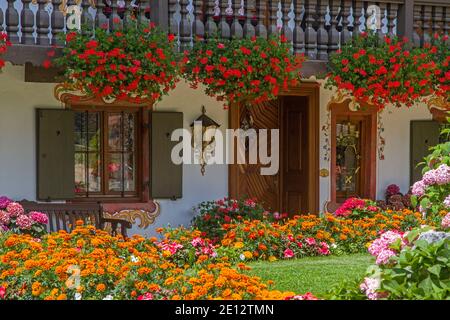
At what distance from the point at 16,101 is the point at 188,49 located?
90.2 inches

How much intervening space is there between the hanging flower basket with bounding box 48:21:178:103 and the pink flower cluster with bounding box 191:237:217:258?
177cm

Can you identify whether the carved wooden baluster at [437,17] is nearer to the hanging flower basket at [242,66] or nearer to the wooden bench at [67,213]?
the hanging flower basket at [242,66]

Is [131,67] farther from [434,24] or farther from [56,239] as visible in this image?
[434,24]

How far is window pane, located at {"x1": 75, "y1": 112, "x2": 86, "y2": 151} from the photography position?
10.9 m

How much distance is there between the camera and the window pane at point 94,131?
10945 mm

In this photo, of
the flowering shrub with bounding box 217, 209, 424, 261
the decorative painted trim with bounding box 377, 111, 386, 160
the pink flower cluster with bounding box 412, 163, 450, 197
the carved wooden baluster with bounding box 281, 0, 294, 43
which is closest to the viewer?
the pink flower cluster with bounding box 412, 163, 450, 197

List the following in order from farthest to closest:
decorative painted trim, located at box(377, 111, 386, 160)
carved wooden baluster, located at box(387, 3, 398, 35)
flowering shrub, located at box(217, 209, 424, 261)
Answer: decorative painted trim, located at box(377, 111, 386, 160), carved wooden baluster, located at box(387, 3, 398, 35), flowering shrub, located at box(217, 209, 424, 261)

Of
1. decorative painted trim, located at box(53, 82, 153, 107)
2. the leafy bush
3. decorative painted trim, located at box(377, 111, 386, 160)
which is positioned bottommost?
the leafy bush

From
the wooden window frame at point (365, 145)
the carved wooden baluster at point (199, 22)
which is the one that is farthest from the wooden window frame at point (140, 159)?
the wooden window frame at point (365, 145)

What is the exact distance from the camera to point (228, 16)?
404 inches

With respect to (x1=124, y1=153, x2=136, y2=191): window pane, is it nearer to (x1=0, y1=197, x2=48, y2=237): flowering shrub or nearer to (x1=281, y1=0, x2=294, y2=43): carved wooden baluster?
(x1=0, y1=197, x2=48, y2=237): flowering shrub

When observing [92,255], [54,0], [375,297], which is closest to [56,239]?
[92,255]

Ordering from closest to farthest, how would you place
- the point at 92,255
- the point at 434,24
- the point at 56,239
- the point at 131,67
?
the point at 92,255
the point at 56,239
the point at 131,67
the point at 434,24

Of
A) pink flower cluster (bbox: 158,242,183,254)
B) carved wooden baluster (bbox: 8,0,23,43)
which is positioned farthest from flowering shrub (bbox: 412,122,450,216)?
carved wooden baluster (bbox: 8,0,23,43)
